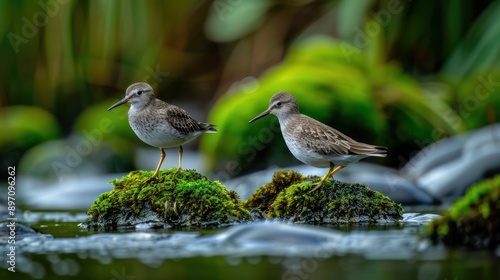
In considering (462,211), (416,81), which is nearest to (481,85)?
(416,81)

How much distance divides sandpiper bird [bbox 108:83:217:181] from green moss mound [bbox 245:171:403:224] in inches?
44.2

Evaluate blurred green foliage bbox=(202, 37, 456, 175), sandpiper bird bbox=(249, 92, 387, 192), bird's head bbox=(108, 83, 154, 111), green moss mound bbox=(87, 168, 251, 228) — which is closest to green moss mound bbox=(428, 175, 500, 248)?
sandpiper bird bbox=(249, 92, 387, 192)

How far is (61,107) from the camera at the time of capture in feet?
64.2

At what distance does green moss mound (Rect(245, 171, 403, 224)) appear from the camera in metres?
8.73

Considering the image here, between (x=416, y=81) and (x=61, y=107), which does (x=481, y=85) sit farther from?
(x=61, y=107)

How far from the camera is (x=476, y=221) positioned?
6.88m

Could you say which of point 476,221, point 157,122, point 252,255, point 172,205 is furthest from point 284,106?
point 476,221

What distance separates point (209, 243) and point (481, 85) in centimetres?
865

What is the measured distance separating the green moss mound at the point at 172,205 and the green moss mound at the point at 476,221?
2.43 metres

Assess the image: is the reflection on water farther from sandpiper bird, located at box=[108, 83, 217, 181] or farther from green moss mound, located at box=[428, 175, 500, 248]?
sandpiper bird, located at box=[108, 83, 217, 181]

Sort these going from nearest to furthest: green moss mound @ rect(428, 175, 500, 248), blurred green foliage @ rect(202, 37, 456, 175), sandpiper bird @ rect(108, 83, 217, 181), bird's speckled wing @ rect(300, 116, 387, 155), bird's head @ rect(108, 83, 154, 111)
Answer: green moss mound @ rect(428, 175, 500, 248), bird's speckled wing @ rect(300, 116, 387, 155), sandpiper bird @ rect(108, 83, 217, 181), bird's head @ rect(108, 83, 154, 111), blurred green foliage @ rect(202, 37, 456, 175)

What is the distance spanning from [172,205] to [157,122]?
0.91 meters

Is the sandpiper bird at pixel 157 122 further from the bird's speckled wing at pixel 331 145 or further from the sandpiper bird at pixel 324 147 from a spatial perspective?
the bird's speckled wing at pixel 331 145

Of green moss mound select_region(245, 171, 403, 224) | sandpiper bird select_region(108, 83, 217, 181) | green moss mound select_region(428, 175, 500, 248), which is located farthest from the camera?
sandpiper bird select_region(108, 83, 217, 181)
